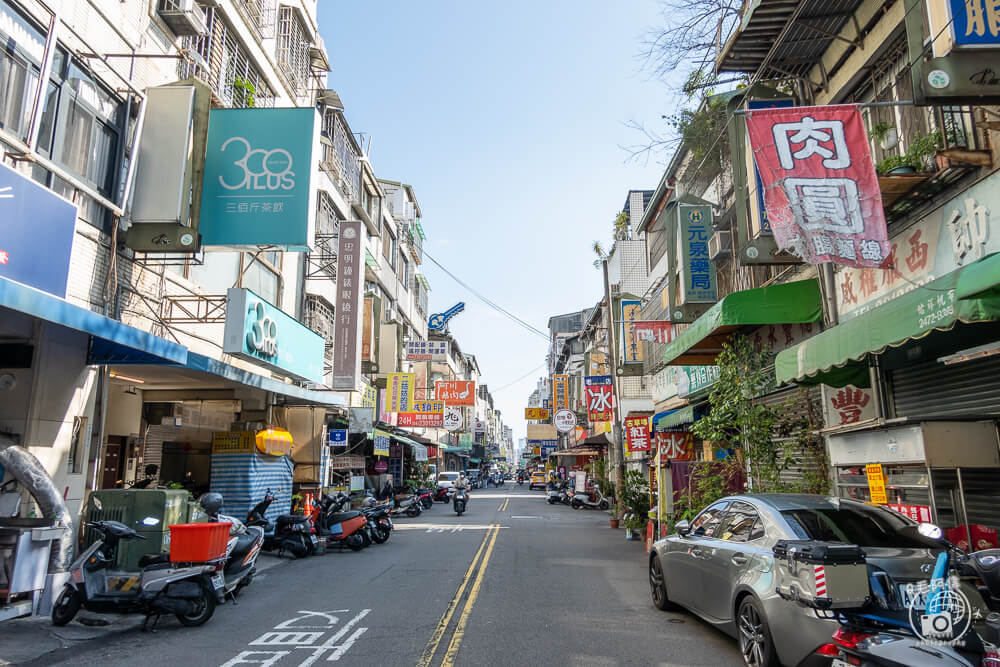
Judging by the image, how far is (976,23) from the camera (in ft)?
20.5

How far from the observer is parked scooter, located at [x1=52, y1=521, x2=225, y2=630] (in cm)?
748

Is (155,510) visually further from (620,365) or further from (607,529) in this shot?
(620,365)

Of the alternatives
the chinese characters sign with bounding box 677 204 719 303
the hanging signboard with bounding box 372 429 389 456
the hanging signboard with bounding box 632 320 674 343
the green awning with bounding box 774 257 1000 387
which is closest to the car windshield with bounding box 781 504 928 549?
the green awning with bounding box 774 257 1000 387

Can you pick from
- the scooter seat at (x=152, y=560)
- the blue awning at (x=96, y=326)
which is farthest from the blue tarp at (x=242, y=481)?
the scooter seat at (x=152, y=560)

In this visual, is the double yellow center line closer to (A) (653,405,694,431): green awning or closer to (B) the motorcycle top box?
(B) the motorcycle top box

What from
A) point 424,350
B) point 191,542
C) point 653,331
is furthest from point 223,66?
point 424,350

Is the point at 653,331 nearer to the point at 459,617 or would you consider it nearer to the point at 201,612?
the point at 459,617

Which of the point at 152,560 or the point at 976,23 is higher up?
the point at 976,23

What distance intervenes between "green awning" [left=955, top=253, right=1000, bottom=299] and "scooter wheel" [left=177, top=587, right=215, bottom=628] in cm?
817

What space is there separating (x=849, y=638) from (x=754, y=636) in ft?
4.11

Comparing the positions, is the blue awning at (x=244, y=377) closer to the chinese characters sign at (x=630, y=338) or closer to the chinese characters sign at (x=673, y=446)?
the chinese characters sign at (x=673, y=446)

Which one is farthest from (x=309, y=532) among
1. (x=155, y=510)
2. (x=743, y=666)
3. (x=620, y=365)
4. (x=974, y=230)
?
(x=620, y=365)

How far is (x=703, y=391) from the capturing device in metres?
17.8

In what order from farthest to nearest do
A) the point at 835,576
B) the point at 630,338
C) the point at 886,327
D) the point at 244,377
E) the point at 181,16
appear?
the point at 630,338 → the point at 181,16 → the point at 244,377 → the point at 886,327 → the point at 835,576
